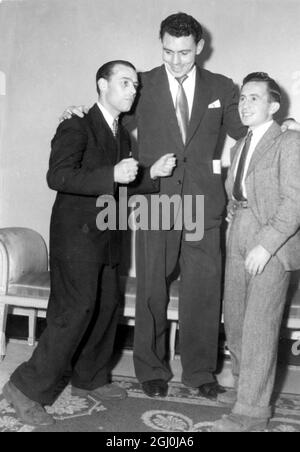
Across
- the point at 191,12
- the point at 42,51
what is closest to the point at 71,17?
the point at 42,51

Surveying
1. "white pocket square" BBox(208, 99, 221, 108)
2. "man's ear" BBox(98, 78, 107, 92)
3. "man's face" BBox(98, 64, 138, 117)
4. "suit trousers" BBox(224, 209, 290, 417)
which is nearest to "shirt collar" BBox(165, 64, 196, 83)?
"white pocket square" BBox(208, 99, 221, 108)

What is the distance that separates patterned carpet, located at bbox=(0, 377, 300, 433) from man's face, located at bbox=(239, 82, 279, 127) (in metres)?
1.51

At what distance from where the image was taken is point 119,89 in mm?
2631

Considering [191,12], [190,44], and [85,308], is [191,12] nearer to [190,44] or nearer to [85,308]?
[190,44]

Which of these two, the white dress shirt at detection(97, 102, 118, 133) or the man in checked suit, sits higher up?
the white dress shirt at detection(97, 102, 118, 133)

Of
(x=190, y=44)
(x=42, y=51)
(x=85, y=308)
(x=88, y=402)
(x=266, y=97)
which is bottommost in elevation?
(x=88, y=402)

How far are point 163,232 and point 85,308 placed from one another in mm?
643

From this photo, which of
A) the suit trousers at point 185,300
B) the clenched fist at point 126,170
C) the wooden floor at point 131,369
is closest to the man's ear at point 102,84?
the clenched fist at point 126,170

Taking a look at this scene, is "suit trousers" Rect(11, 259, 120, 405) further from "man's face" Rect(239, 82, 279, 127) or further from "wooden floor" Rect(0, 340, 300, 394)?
"man's face" Rect(239, 82, 279, 127)

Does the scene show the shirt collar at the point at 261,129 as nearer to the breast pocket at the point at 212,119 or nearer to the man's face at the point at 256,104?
the man's face at the point at 256,104

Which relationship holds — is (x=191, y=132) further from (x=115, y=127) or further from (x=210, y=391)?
(x=210, y=391)

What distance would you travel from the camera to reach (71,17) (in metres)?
3.94

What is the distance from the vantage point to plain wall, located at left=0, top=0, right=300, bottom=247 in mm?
3650

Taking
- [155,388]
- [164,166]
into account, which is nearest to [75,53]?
[164,166]
